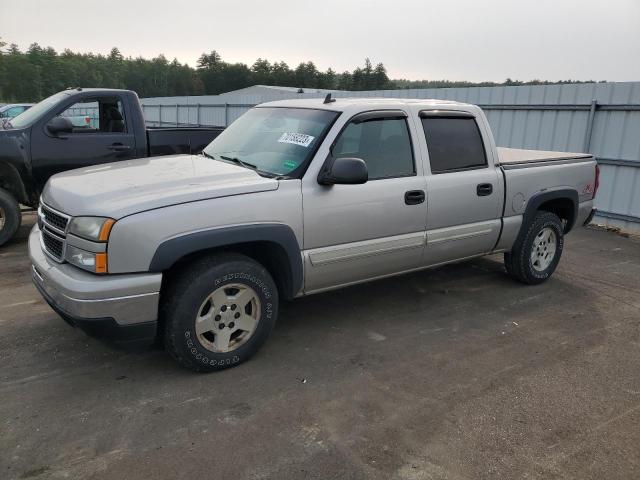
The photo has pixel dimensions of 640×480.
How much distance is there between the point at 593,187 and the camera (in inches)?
236

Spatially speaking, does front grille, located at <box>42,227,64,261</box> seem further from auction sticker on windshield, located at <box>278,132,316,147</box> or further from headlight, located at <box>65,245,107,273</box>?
auction sticker on windshield, located at <box>278,132,316,147</box>

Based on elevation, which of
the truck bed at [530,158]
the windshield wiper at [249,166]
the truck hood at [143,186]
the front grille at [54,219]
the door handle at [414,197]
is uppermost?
the truck bed at [530,158]

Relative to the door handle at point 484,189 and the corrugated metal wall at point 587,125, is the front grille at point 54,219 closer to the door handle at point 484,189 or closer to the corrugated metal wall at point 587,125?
the door handle at point 484,189

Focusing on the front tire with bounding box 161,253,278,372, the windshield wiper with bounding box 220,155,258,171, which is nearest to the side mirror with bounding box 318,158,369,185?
the windshield wiper with bounding box 220,155,258,171

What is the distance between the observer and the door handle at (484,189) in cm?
485

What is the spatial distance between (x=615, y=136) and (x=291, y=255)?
24.3ft

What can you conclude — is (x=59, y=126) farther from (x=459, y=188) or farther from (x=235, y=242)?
(x=459, y=188)

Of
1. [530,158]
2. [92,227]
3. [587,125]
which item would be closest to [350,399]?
[92,227]

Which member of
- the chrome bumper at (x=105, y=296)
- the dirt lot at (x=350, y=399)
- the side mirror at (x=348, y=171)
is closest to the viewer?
the dirt lot at (x=350, y=399)

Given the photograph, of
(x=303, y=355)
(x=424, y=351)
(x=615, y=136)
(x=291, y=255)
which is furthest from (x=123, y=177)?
(x=615, y=136)

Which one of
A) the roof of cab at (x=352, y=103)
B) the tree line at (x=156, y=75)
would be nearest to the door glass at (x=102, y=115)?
the roof of cab at (x=352, y=103)

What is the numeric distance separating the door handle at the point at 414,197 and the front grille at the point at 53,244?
2.59 m

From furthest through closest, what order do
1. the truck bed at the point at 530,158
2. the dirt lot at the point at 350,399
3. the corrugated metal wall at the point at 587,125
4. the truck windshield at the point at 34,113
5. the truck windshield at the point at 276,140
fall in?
the corrugated metal wall at the point at 587,125
the truck windshield at the point at 34,113
the truck bed at the point at 530,158
the truck windshield at the point at 276,140
the dirt lot at the point at 350,399

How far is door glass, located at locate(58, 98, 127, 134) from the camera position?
23.4 feet
